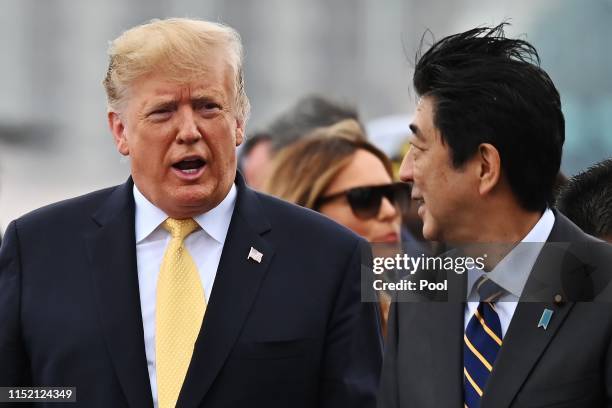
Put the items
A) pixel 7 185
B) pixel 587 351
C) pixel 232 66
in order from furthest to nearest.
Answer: pixel 7 185, pixel 232 66, pixel 587 351

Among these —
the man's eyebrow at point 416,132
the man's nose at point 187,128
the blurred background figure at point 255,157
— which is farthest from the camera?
the blurred background figure at point 255,157

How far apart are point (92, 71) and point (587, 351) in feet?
23.0

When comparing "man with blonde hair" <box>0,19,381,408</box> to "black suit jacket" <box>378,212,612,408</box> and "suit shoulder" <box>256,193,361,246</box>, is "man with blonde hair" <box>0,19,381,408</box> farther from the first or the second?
"black suit jacket" <box>378,212,612,408</box>

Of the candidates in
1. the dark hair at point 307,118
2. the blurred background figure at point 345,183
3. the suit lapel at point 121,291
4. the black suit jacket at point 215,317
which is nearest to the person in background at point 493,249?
the black suit jacket at point 215,317

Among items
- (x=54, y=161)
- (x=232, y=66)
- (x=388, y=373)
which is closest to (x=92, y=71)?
(x=54, y=161)

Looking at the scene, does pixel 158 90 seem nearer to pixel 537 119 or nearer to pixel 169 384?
pixel 169 384

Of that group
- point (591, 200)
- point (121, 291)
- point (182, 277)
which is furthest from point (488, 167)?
point (121, 291)

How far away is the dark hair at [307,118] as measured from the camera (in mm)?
6695

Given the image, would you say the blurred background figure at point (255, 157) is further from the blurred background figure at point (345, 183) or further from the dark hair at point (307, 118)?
the blurred background figure at point (345, 183)

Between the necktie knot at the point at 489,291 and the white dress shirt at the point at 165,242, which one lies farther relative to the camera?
the white dress shirt at the point at 165,242

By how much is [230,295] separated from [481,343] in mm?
801

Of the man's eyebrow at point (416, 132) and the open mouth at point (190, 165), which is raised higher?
the man's eyebrow at point (416, 132)

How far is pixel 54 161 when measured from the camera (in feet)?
31.4

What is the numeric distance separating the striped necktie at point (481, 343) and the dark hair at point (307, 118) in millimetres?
3041
